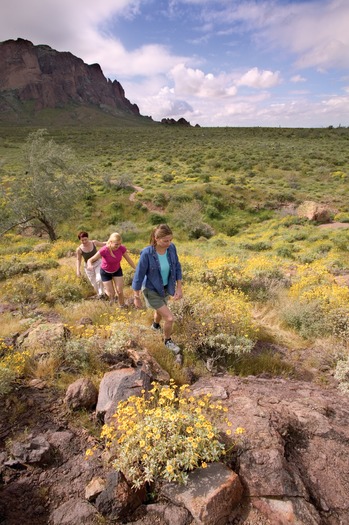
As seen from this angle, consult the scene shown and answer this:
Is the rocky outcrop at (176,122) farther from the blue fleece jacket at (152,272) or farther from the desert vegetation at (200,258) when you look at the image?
the blue fleece jacket at (152,272)

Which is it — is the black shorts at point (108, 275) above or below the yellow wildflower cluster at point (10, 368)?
above

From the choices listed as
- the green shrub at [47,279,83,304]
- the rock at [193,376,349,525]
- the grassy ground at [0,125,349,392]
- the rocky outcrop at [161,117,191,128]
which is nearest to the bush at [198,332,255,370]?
the grassy ground at [0,125,349,392]

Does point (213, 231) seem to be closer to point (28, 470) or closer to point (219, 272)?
point (219, 272)

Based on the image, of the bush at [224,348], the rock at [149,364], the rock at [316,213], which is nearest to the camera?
the rock at [149,364]

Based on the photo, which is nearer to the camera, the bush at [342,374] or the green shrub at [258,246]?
the bush at [342,374]

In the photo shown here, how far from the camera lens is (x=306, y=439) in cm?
324

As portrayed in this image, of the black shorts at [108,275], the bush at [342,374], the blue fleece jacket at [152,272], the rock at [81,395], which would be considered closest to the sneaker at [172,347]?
the blue fleece jacket at [152,272]

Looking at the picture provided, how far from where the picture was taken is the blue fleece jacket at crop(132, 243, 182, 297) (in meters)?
4.66

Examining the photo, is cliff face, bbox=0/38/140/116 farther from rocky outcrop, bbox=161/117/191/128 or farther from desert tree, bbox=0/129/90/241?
desert tree, bbox=0/129/90/241

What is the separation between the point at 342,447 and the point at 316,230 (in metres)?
15.8

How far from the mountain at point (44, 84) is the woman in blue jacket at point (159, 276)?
117 metres

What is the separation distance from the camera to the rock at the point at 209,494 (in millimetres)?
2426

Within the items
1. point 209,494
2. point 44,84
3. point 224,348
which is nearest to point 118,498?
point 209,494

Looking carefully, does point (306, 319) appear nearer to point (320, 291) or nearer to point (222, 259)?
point (320, 291)
